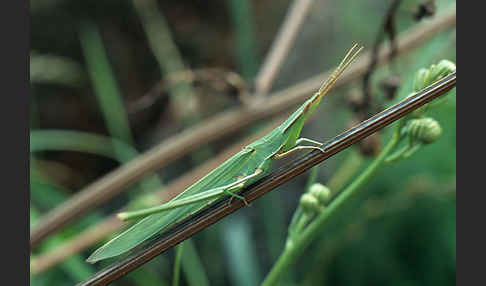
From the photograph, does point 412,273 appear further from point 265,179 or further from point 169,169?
point 169,169

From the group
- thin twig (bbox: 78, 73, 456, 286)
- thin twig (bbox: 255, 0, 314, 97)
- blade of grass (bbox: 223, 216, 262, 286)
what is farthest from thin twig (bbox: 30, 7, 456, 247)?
thin twig (bbox: 78, 73, 456, 286)

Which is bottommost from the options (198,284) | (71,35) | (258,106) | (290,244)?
(290,244)

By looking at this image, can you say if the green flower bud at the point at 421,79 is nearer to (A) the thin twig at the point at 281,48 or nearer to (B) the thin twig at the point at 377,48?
(B) the thin twig at the point at 377,48

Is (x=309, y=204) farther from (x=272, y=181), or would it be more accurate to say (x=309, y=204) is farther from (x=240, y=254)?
(x=240, y=254)

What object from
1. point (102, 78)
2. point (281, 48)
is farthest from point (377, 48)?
point (102, 78)

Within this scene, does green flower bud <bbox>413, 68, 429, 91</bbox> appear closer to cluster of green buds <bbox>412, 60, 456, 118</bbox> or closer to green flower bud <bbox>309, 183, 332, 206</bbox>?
cluster of green buds <bbox>412, 60, 456, 118</bbox>

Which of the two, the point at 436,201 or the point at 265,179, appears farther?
the point at 436,201

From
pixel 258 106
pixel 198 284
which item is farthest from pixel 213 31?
pixel 198 284

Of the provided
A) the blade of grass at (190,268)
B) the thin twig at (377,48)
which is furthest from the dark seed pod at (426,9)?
the blade of grass at (190,268)
